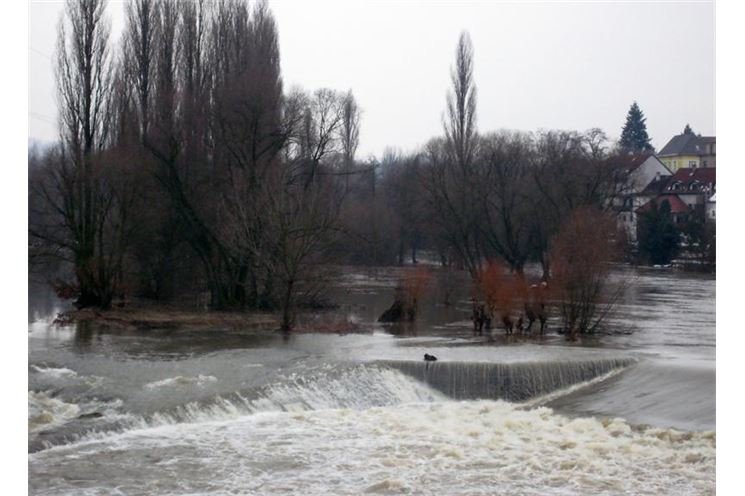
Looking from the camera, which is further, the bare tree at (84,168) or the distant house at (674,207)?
the distant house at (674,207)

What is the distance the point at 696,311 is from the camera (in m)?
21.7

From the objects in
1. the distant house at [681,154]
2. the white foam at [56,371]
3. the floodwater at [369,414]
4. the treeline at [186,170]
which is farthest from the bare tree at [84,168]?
the distant house at [681,154]

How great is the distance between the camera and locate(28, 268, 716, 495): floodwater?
921 cm

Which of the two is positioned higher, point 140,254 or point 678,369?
point 140,254

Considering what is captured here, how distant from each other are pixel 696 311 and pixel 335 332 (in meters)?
9.02

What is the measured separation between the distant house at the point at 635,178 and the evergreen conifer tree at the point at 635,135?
41cm

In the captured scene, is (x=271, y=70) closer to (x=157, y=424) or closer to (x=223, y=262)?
(x=223, y=262)

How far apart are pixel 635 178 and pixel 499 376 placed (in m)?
19.8

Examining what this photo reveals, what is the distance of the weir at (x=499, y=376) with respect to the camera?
1299cm

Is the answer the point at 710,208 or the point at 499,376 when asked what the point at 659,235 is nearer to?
the point at 710,208

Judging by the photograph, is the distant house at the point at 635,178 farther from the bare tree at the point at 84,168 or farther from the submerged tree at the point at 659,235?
the bare tree at the point at 84,168

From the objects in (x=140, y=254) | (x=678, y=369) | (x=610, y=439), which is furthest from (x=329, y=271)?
(x=610, y=439)

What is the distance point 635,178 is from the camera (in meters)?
31.3

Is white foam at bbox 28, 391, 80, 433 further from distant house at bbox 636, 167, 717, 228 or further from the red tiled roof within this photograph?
the red tiled roof
